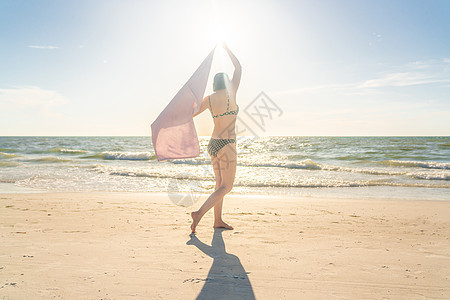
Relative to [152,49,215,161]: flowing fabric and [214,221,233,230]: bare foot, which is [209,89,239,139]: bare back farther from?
[214,221,233,230]: bare foot

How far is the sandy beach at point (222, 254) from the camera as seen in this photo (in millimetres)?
2742

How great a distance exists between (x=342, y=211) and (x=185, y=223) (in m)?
3.20

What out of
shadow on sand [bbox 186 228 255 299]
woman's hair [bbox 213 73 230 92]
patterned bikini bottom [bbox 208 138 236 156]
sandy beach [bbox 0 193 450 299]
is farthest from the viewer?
patterned bikini bottom [bbox 208 138 236 156]

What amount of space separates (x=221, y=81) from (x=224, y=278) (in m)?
2.34

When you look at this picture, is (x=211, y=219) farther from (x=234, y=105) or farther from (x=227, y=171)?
(x=234, y=105)

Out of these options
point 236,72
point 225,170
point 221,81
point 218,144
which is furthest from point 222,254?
point 236,72

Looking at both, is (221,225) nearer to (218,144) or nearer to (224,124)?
(218,144)

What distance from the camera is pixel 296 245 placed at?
401cm

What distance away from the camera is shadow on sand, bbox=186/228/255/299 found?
104 inches

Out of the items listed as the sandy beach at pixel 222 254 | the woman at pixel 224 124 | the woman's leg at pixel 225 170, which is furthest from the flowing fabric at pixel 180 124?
the sandy beach at pixel 222 254

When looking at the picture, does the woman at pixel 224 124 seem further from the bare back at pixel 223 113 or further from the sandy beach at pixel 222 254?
the sandy beach at pixel 222 254

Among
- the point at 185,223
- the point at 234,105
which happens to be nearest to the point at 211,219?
the point at 185,223

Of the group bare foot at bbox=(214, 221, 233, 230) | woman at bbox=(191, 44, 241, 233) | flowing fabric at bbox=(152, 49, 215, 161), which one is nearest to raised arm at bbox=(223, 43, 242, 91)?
woman at bbox=(191, 44, 241, 233)

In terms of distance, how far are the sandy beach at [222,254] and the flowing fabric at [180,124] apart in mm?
1151
